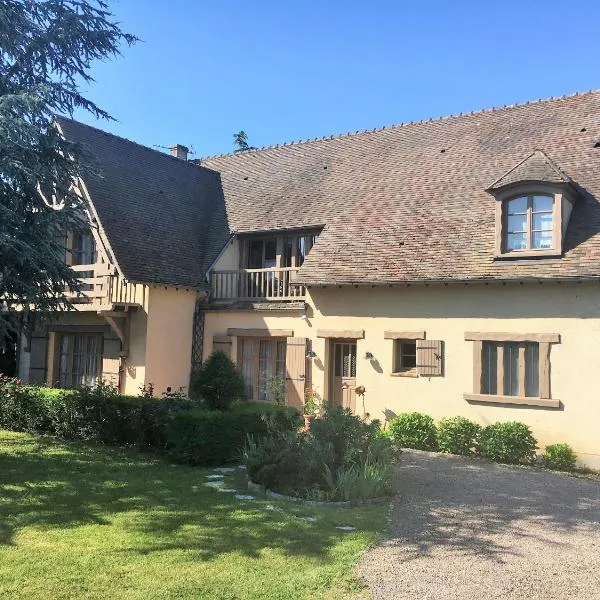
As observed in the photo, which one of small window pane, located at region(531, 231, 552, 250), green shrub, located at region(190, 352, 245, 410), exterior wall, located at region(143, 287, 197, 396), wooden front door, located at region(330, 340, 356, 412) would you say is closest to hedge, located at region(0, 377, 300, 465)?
green shrub, located at region(190, 352, 245, 410)

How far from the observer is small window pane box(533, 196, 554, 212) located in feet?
39.9

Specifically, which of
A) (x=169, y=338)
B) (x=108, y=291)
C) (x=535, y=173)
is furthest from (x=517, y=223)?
(x=108, y=291)

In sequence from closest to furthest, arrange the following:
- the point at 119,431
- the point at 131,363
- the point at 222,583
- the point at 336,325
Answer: the point at 222,583
the point at 119,431
the point at 336,325
the point at 131,363

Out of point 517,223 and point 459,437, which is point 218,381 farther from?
point 517,223

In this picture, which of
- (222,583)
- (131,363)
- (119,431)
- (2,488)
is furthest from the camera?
(131,363)

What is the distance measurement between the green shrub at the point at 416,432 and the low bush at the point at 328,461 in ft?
12.7

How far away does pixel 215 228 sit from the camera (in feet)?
59.5

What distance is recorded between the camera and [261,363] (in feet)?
52.6

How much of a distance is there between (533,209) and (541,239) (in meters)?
0.64

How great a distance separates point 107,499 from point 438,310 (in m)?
7.81

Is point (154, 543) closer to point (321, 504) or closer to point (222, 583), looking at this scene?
point (222, 583)

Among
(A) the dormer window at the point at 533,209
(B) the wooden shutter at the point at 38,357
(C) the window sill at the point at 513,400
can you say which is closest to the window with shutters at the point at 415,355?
(C) the window sill at the point at 513,400

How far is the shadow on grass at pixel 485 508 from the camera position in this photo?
654 cm

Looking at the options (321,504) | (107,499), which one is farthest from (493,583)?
(107,499)
